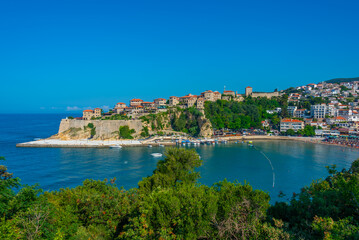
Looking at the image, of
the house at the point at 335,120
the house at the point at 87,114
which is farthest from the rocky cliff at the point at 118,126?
the house at the point at 335,120

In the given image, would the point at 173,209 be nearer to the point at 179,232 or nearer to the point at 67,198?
the point at 179,232

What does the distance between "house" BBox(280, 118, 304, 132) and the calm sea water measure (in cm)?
1207

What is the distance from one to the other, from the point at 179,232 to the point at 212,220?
0.98m

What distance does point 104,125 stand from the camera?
1671 inches

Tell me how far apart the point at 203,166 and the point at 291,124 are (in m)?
31.1

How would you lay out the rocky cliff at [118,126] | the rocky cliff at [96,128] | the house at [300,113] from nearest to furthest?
the rocky cliff at [96,128], the rocky cliff at [118,126], the house at [300,113]

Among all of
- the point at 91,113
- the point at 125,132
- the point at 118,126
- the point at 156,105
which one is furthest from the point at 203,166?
the point at 91,113

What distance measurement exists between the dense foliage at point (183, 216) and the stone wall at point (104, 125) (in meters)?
34.6

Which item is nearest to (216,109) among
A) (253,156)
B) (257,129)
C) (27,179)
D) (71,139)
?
(257,129)

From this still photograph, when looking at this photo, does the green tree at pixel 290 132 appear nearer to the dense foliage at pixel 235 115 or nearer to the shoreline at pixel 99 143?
the shoreline at pixel 99 143

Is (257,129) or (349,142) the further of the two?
(257,129)

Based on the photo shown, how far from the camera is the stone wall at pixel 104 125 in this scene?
4216cm

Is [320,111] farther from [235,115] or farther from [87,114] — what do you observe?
[87,114]

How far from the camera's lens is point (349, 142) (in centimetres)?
3719
